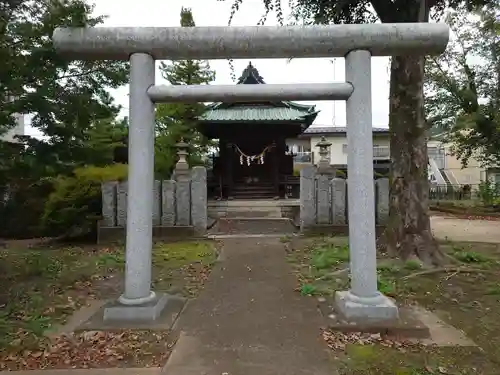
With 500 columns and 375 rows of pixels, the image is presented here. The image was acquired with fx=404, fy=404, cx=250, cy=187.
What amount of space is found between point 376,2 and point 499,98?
1612 centimetres

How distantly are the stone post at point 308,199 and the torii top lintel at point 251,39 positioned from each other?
688 cm

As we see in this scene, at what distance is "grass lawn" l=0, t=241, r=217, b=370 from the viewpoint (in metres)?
Answer: 3.69

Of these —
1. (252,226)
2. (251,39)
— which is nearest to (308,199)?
(252,226)

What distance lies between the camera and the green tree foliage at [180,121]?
15.8m

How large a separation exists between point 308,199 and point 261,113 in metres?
7.46

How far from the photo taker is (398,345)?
392cm

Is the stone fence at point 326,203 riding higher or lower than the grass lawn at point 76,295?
higher

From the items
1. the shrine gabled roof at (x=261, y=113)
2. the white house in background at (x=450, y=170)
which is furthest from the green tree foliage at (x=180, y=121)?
the white house in background at (x=450, y=170)

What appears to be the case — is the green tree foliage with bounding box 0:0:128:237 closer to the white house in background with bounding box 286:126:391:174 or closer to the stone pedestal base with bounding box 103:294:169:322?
the stone pedestal base with bounding box 103:294:169:322

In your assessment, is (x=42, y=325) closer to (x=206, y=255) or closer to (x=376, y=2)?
(x=206, y=255)

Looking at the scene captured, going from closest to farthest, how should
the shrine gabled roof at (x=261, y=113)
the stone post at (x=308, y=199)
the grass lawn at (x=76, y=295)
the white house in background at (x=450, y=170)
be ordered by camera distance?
1. the grass lawn at (x=76, y=295)
2. the stone post at (x=308, y=199)
3. the shrine gabled roof at (x=261, y=113)
4. the white house in background at (x=450, y=170)

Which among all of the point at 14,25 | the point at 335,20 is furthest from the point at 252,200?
the point at 14,25

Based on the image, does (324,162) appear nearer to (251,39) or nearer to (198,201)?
(198,201)

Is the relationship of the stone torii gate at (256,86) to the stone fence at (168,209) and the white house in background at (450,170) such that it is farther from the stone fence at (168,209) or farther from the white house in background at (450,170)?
the white house in background at (450,170)
